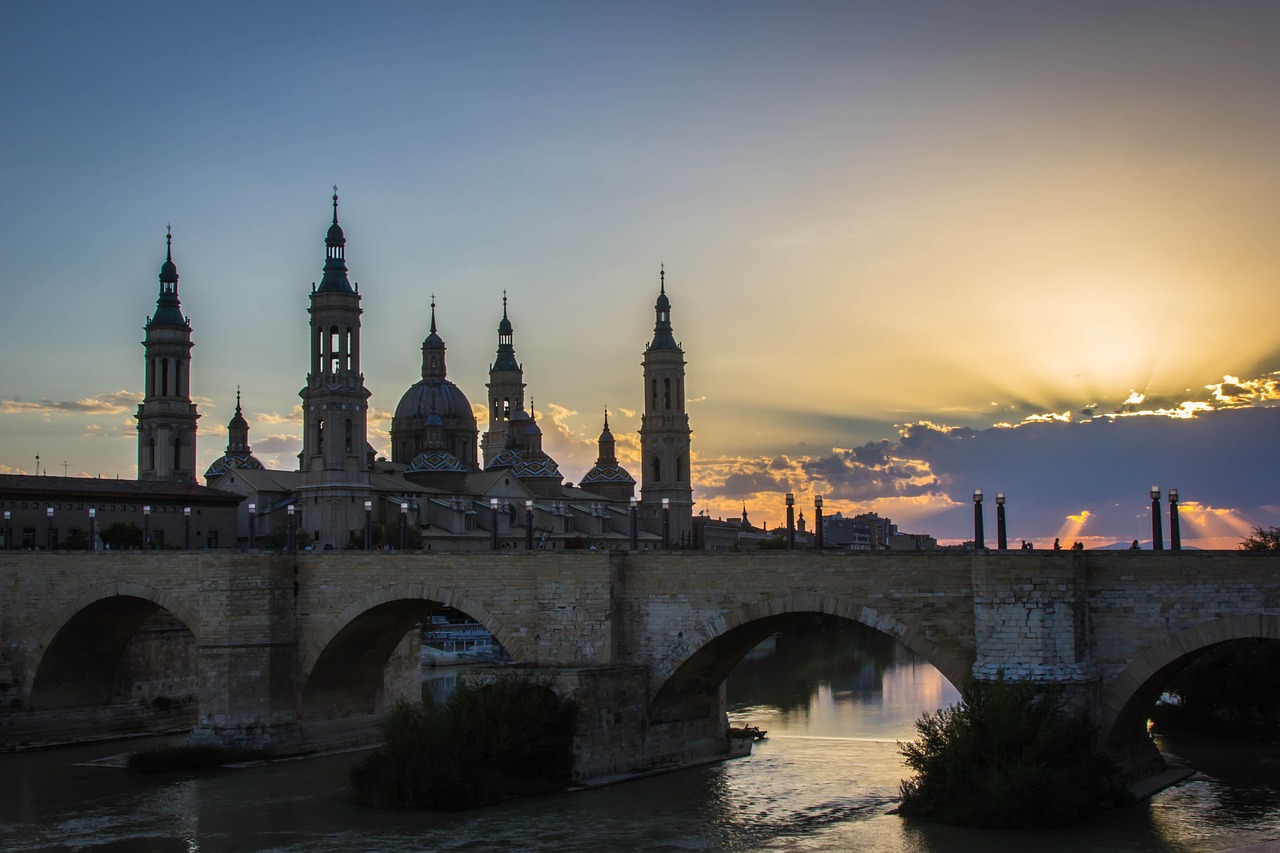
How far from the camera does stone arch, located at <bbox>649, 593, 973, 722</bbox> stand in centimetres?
2825

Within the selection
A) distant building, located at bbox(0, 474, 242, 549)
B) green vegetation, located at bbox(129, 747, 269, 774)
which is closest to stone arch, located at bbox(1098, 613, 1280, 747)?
green vegetation, located at bbox(129, 747, 269, 774)

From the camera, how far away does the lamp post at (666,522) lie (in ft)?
284

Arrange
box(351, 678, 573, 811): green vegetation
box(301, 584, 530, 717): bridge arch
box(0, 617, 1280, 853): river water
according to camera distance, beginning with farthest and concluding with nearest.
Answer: box(301, 584, 530, 717): bridge arch
box(351, 678, 573, 811): green vegetation
box(0, 617, 1280, 853): river water

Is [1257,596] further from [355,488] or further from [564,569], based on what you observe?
[355,488]

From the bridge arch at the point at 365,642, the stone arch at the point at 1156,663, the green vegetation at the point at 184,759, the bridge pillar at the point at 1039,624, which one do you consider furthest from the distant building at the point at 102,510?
the stone arch at the point at 1156,663

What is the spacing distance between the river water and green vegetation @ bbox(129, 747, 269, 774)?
48 cm

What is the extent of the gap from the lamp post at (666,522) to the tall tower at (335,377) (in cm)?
1973

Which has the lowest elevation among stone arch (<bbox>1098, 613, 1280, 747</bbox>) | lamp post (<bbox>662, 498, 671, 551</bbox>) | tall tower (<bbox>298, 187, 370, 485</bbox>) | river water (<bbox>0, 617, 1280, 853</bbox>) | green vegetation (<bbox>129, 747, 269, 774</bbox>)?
river water (<bbox>0, 617, 1280, 853</bbox>)

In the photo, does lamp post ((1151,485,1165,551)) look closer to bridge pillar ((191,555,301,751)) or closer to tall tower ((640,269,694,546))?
bridge pillar ((191,555,301,751))

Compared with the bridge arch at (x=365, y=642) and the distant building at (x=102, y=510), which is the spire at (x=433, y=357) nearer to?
the distant building at (x=102, y=510)

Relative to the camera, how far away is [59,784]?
1363 inches

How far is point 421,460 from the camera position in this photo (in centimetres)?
9294

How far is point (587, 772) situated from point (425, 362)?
243 ft

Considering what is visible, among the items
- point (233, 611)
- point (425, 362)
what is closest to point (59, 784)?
point (233, 611)
